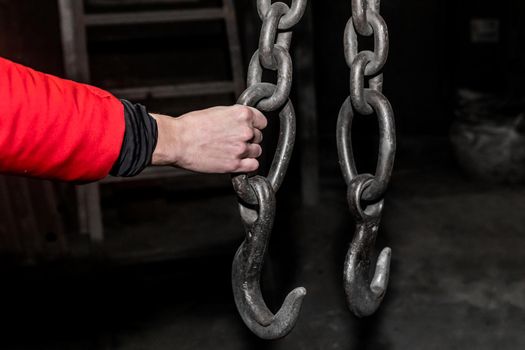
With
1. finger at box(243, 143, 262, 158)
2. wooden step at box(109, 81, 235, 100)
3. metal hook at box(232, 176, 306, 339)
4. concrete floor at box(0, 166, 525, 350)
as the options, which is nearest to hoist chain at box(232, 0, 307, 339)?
metal hook at box(232, 176, 306, 339)

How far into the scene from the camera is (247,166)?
3.96 feet

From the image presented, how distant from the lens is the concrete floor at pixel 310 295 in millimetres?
2838

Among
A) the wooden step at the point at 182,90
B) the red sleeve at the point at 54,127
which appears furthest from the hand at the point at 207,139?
the wooden step at the point at 182,90

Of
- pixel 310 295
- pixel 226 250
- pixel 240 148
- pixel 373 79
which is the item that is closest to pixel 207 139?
pixel 240 148

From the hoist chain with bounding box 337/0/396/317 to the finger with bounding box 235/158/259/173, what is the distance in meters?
0.16

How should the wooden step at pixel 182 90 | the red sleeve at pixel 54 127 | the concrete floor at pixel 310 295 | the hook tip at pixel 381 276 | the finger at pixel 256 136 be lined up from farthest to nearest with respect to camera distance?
the wooden step at pixel 182 90
the concrete floor at pixel 310 295
the finger at pixel 256 136
the hook tip at pixel 381 276
the red sleeve at pixel 54 127

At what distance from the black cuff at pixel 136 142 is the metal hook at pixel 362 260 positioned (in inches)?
14.7

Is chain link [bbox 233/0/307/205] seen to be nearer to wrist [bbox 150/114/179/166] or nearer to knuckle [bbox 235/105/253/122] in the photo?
knuckle [bbox 235/105/253/122]

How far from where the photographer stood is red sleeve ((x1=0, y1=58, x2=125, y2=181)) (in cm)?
110

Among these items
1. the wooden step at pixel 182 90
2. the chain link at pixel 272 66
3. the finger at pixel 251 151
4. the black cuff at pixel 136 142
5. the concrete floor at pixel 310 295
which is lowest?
the concrete floor at pixel 310 295

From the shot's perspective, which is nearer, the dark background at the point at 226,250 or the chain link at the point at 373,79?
the chain link at the point at 373,79

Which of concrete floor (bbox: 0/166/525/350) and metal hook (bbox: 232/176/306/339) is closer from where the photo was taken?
metal hook (bbox: 232/176/306/339)

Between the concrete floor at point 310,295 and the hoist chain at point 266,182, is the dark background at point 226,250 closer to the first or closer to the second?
the concrete floor at point 310,295

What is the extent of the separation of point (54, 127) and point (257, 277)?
426 millimetres
